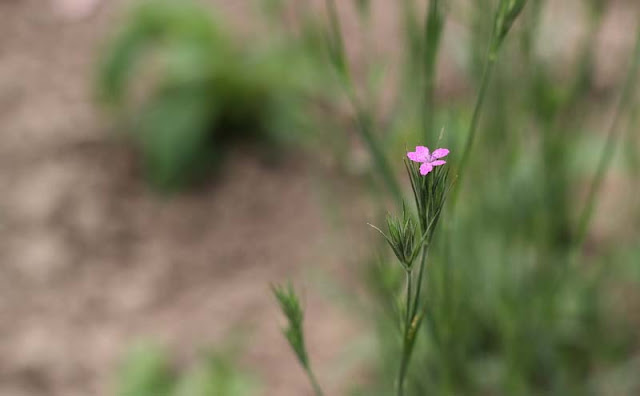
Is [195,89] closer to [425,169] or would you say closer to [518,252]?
[518,252]

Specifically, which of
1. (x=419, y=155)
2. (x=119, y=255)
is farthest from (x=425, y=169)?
(x=119, y=255)

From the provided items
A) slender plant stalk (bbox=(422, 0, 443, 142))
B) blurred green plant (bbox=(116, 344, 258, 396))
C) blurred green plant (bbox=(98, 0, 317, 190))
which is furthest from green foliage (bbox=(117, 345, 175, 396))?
slender plant stalk (bbox=(422, 0, 443, 142))

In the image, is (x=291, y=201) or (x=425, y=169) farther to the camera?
(x=291, y=201)

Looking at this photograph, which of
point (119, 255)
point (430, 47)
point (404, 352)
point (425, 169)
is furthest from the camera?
point (119, 255)

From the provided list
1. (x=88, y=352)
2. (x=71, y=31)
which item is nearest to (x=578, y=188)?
(x=88, y=352)

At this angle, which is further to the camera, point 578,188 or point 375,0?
point 375,0

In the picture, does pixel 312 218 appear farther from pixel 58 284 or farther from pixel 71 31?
pixel 71 31

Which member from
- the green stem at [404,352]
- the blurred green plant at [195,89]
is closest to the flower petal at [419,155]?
the green stem at [404,352]
